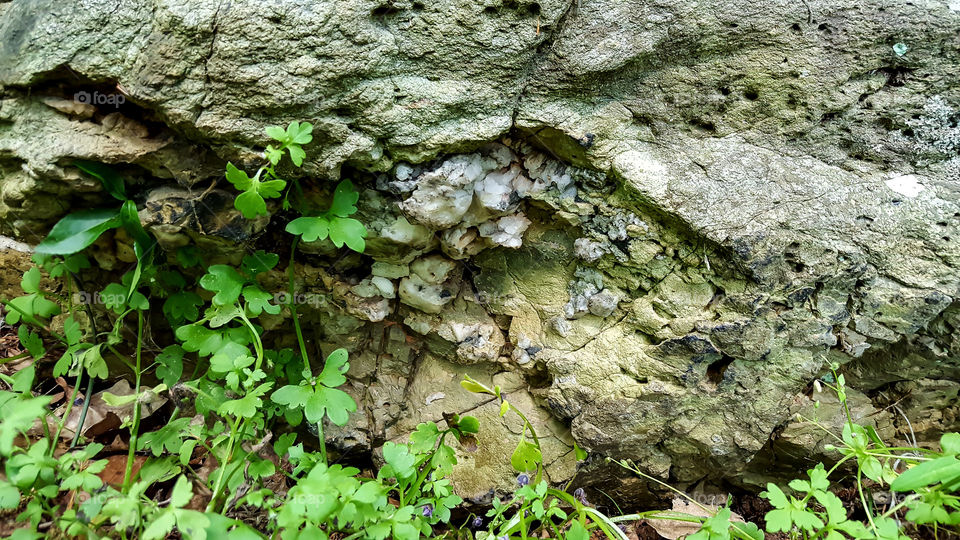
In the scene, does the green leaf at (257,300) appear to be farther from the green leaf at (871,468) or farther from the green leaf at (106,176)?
the green leaf at (871,468)

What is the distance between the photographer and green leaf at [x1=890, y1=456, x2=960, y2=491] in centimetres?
177

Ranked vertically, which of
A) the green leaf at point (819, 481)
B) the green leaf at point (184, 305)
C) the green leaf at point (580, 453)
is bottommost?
the green leaf at point (580, 453)

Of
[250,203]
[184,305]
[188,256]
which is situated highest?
[250,203]

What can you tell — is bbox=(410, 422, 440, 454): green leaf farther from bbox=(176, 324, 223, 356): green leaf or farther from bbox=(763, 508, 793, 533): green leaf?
bbox=(763, 508, 793, 533): green leaf

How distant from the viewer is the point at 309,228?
6.82ft

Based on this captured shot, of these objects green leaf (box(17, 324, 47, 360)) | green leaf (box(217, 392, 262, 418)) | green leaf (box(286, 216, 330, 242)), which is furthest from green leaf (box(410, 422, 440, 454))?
green leaf (box(17, 324, 47, 360))

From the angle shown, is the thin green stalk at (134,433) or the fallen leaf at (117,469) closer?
the thin green stalk at (134,433)

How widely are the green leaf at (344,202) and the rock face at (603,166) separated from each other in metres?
0.07

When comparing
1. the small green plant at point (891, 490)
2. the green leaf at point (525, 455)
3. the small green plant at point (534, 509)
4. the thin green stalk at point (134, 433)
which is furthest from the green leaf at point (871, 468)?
the thin green stalk at point (134, 433)

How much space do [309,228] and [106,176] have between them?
79 centimetres

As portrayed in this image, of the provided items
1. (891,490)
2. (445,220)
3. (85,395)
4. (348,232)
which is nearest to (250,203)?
(348,232)

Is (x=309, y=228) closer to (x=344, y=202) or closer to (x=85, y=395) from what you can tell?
(x=344, y=202)

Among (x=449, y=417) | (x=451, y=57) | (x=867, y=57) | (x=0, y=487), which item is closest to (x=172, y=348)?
(x=0, y=487)

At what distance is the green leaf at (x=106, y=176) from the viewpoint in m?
2.10
